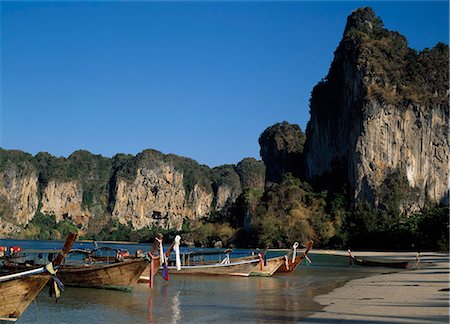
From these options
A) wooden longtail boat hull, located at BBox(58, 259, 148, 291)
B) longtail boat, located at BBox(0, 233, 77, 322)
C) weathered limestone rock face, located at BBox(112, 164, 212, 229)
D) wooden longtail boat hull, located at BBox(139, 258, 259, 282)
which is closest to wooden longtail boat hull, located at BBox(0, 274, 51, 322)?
longtail boat, located at BBox(0, 233, 77, 322)

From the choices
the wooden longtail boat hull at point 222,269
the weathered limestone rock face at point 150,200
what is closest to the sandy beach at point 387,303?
the wooden longtail boat hull at point 222,269

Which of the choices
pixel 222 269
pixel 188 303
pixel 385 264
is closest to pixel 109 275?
pixel 188 303

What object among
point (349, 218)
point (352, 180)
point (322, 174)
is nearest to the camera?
point (349, 218)

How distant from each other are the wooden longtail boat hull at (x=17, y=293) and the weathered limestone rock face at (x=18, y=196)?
145 meters

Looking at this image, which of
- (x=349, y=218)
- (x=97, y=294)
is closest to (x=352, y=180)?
(x=349, y=218)

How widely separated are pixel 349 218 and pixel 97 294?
208ft

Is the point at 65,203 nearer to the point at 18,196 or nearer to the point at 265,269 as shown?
the point at 18,196

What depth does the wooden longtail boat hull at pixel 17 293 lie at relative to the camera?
13.5 meters

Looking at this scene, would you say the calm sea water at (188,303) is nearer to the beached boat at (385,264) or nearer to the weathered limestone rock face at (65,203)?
the beached boat at (385,264)

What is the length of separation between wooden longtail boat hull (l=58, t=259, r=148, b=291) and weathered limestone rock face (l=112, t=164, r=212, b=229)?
14911cm

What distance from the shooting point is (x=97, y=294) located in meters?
20.8

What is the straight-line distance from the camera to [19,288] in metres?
13.6

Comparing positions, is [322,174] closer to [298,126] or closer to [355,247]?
[355,247]

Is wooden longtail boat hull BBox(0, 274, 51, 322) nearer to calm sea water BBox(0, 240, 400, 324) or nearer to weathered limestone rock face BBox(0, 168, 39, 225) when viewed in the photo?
calm sea water BBox(0, 240, 400, 324)
